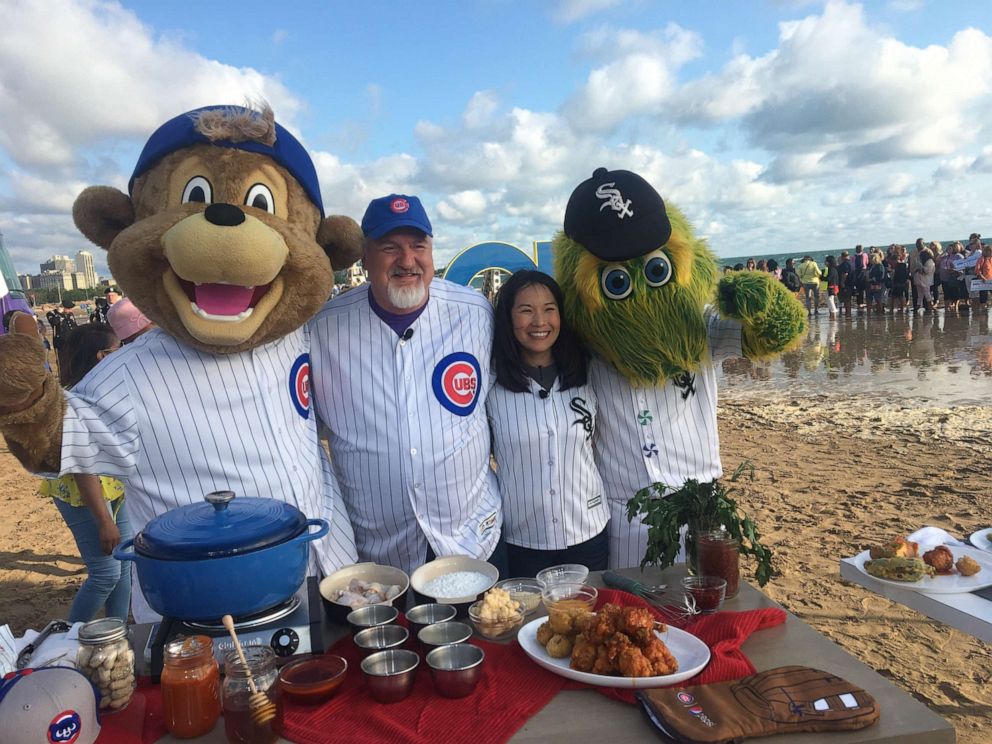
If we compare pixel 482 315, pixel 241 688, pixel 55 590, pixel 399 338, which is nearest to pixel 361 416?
pixel 399 338

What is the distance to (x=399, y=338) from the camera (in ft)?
9.48

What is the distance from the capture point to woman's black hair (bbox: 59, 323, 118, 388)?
4438mm

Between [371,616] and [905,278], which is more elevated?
[905,278]

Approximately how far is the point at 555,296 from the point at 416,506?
1.09 meters

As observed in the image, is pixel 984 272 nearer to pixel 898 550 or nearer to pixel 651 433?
pixel 898 550

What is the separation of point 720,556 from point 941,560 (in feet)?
3.31

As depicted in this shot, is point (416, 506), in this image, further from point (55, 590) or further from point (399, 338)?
point (55, 590)

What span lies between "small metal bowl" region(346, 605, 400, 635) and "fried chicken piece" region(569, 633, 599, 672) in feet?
1.73

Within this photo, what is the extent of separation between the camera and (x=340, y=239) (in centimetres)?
286

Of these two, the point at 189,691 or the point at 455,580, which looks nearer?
the point at 189,691

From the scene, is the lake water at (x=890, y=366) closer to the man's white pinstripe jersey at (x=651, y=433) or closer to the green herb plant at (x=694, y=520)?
the man's white pinstripe jersey at (x=651, y=433)

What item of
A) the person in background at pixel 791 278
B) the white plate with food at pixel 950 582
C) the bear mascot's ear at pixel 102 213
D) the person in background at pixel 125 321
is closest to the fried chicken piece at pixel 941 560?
the white plate with food at pixel 950 582

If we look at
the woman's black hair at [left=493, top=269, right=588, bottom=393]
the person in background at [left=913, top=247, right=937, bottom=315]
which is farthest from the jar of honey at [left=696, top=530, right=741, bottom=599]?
the person in background at [left=913, top=247, right=937, bottom=315]

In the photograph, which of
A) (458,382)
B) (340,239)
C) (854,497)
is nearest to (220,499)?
(458,382)
